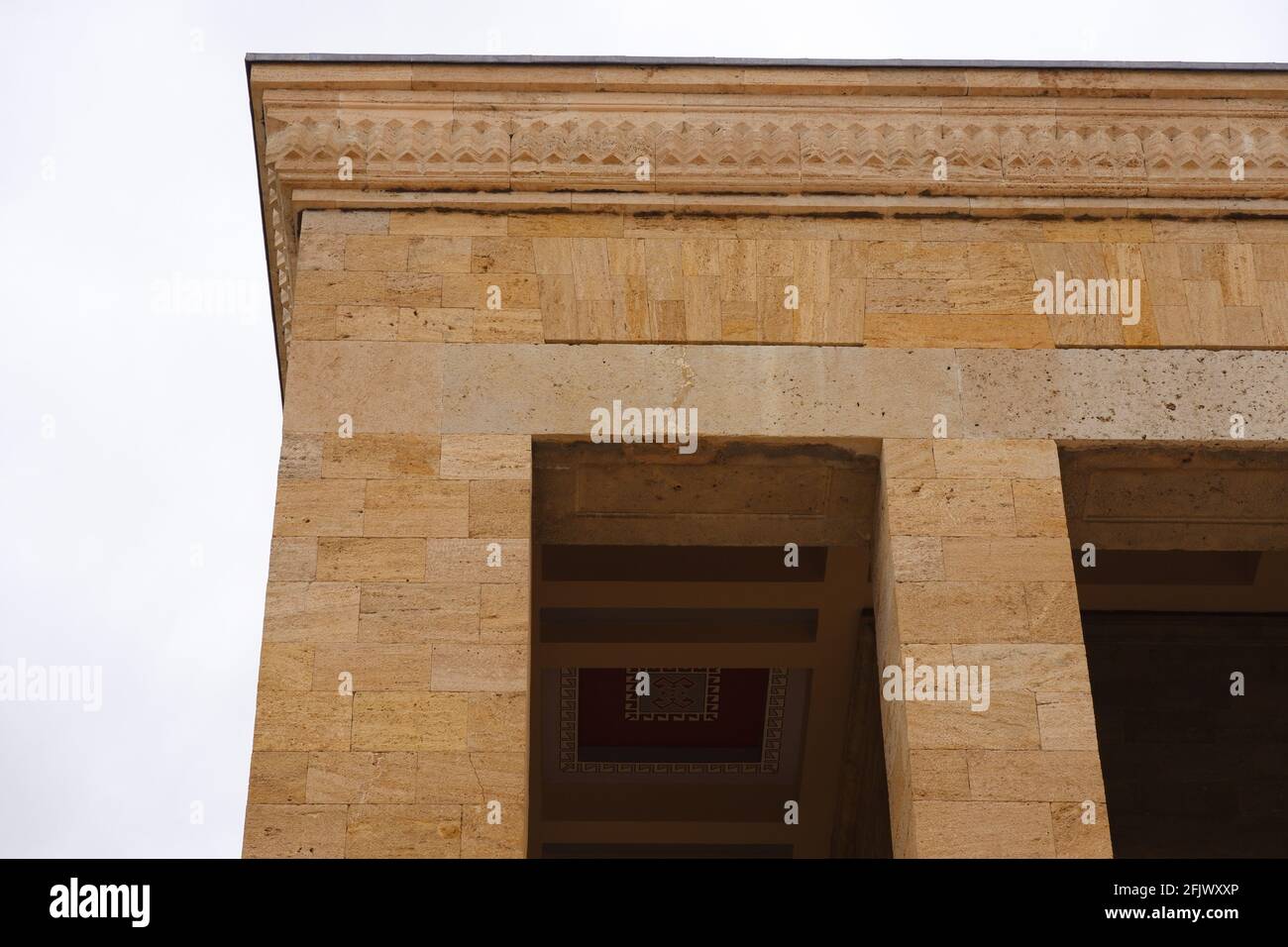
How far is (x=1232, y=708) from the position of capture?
1287cm

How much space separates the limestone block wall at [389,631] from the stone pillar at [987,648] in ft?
6.42

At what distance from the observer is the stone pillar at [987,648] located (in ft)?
26.9

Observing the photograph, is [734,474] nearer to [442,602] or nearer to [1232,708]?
[442,602]

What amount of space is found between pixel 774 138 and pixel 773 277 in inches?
39.2

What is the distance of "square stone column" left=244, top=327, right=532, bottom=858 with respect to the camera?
26.6 ft

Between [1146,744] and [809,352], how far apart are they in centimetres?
514

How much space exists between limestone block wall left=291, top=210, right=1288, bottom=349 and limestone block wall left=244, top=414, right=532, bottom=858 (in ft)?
1.61

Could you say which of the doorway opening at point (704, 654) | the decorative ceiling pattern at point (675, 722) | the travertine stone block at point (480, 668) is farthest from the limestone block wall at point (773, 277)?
the decorative ceiling pattern at point (675, 722)

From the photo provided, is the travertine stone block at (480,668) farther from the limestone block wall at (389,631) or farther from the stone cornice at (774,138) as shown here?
the stone cornice at (774,138)
